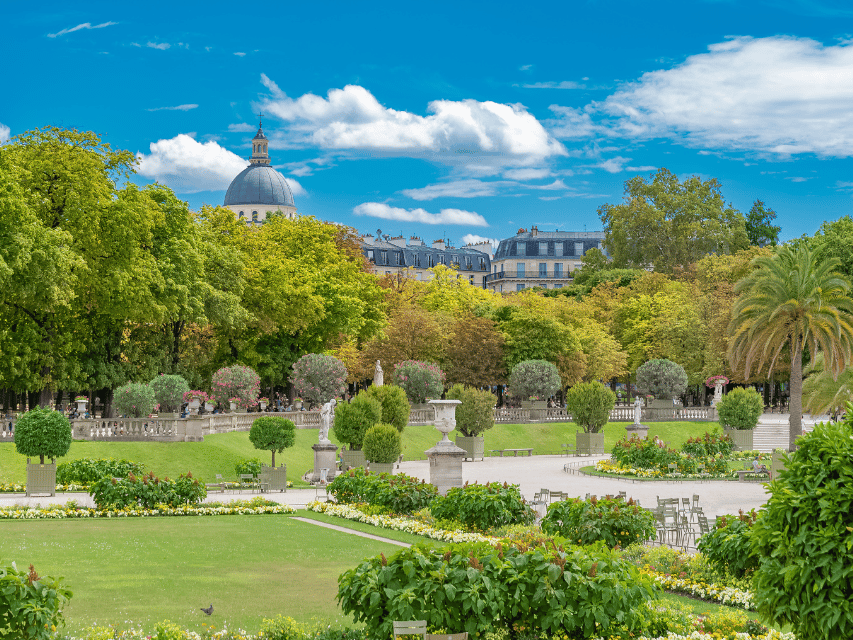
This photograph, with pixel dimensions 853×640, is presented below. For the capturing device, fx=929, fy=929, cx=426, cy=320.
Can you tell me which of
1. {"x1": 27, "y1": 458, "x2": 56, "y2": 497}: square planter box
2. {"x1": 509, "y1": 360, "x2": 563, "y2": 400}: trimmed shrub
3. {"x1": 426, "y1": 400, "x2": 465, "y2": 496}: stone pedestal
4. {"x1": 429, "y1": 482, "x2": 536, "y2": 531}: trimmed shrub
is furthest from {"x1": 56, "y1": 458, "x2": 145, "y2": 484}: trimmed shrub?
{"x1": 509, "y1": 360, "x2": 563, "y2": 400}: trimmed shrub

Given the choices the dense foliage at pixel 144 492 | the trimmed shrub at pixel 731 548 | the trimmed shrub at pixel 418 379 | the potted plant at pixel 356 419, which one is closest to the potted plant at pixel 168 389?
the potted plant at pixel 356 419

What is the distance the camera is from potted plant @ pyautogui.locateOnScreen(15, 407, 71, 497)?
26016mm

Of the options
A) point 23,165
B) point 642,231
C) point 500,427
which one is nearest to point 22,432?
point 23,165

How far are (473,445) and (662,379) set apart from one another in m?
18.0

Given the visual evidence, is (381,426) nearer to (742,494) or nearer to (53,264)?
(742,494)

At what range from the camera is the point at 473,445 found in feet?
143

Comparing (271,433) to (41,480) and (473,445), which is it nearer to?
(41,480)

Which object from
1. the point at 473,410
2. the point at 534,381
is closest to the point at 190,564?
the point at 473,410

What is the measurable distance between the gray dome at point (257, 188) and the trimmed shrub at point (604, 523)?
10776cm

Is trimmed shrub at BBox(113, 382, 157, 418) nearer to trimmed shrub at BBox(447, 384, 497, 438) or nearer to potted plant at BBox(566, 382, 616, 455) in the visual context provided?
trimmed shrub at BBox(447, 384, 497, 438)

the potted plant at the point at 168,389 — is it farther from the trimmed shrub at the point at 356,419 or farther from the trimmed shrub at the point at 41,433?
the trimmed shrub at the point at 41,433

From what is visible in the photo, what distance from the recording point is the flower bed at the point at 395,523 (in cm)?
1745

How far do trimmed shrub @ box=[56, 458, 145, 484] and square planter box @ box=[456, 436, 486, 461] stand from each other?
1898cm

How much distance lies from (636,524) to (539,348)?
39650 mm
